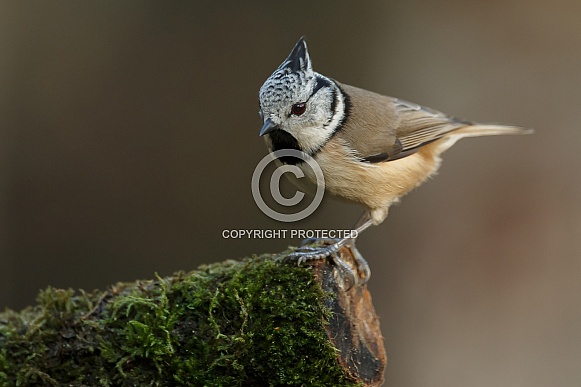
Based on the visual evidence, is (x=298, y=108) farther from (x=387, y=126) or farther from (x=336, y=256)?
(x=336, y=256)

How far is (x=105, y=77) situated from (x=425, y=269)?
3868 millimetres

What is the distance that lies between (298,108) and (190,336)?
144 cm

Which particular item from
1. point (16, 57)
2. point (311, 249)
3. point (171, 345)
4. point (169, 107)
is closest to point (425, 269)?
point (169, 107)

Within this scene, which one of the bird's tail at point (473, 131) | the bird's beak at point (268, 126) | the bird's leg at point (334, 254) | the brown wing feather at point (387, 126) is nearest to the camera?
the bird's leg at point (334, 254)

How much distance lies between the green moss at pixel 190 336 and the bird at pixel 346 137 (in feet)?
1.14

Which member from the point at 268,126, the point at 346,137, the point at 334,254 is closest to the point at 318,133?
the point at 346,137

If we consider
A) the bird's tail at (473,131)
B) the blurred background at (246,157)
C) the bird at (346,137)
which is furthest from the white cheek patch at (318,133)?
the blurred background at (246,157)

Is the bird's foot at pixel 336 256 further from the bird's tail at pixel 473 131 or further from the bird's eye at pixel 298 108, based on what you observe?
the bird's tail at pixel 473 131

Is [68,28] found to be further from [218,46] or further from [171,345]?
[171,345]

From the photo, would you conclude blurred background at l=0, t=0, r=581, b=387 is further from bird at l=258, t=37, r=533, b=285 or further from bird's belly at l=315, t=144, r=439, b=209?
bird's belly at l=315, t=144, r=439, b=209

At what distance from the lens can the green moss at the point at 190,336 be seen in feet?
8.85

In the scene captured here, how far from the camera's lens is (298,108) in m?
3.58

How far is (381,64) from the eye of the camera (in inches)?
274

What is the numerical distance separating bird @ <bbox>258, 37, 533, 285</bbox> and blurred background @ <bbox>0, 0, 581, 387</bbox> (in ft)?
7.86
